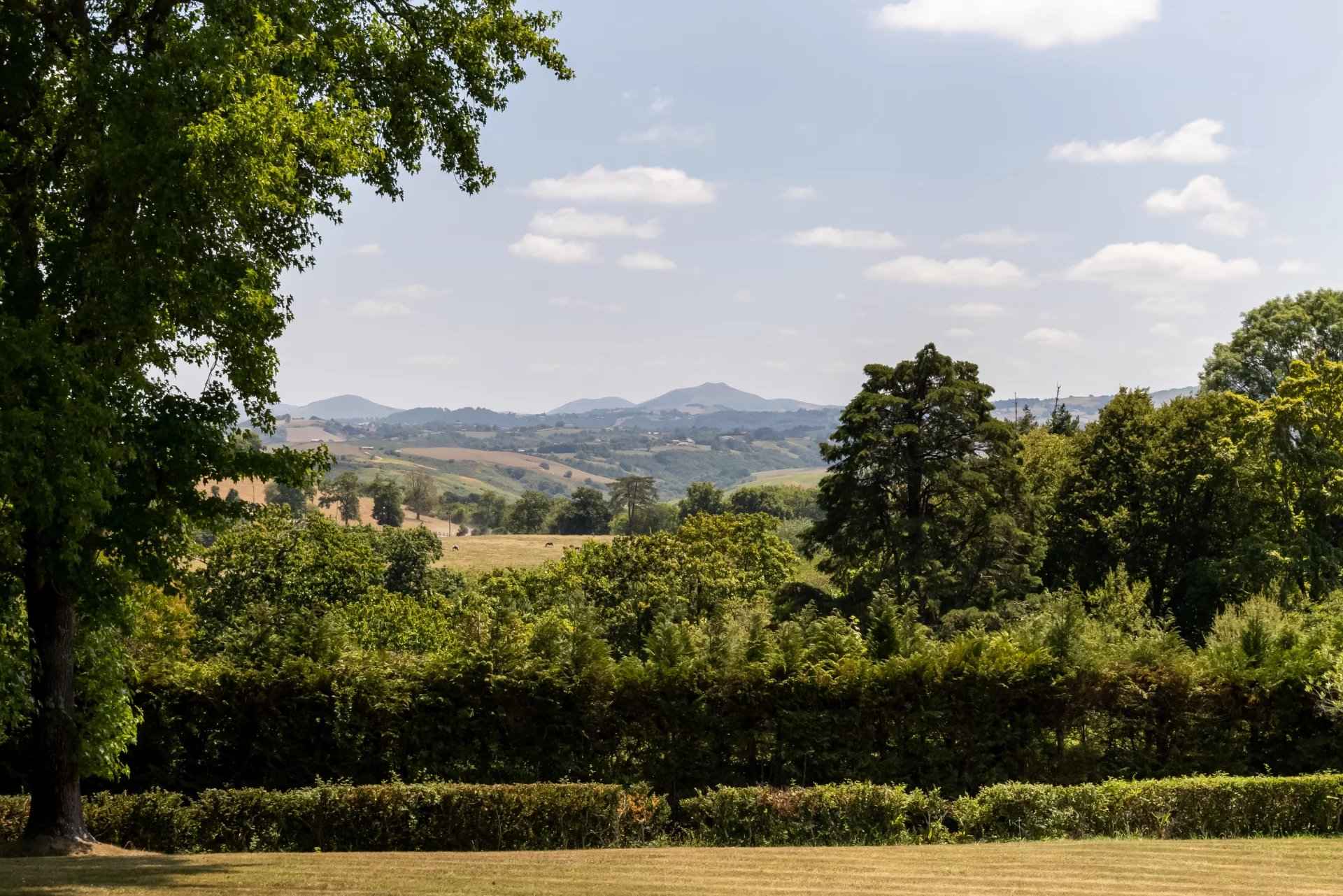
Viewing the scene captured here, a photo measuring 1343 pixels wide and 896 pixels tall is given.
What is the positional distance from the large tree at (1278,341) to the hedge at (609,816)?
58756 millimetres

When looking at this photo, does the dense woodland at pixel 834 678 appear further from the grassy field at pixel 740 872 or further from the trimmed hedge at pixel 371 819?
the grassy field at pixel 740 872

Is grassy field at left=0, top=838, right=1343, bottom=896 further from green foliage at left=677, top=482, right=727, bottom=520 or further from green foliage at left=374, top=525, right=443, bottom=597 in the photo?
green foliage at left=677, top=482, right=727, bottom=520

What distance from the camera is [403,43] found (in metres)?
15.8

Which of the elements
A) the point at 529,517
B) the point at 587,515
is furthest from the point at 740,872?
the point at 529,517

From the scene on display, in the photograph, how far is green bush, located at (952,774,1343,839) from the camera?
16312 mm

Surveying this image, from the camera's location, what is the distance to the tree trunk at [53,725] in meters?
14.6

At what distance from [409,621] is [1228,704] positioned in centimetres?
2872

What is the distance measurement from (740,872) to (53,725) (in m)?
9.46

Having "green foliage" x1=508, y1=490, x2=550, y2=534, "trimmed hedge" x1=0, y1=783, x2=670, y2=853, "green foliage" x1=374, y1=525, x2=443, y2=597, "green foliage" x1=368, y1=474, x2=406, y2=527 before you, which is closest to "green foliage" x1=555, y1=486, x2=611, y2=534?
"green foliage" x1=508, y1=490, x2=550, y2=534

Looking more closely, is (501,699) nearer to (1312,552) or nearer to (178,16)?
(178,16)

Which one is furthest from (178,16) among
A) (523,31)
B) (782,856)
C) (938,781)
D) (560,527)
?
(560,527)

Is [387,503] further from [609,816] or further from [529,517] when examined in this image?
[609,816]

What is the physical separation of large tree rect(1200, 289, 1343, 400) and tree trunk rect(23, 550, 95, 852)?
69299mm

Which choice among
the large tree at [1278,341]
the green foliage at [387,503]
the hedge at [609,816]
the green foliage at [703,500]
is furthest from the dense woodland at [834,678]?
the green foliage at [387,503]
